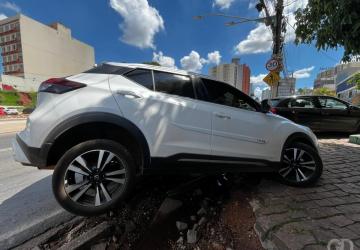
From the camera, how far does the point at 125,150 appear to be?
241 centimetres

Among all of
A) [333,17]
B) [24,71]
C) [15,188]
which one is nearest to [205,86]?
[333,17]

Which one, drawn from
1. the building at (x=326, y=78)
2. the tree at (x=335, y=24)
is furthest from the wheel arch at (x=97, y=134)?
the building at (x=326, y=78)

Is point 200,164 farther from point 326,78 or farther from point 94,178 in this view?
point 326,78

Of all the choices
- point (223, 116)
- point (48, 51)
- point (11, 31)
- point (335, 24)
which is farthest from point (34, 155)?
point (48, 51)

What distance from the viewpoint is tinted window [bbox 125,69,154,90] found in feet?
8.58

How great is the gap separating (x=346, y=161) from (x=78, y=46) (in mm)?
89912

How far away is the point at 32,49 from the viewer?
Result: 62.5 metres

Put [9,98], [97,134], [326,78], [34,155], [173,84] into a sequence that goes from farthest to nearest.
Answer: [326,78], [9,98], [173,84], [97,134], [34,155]

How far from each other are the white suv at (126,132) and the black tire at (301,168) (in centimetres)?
66

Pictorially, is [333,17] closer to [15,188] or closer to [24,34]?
[15,188]

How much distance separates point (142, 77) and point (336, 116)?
26.3 feet

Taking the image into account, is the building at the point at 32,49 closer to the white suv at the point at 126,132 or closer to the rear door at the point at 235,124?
the white suv at the point at 126,132

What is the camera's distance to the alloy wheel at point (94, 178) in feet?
7.59

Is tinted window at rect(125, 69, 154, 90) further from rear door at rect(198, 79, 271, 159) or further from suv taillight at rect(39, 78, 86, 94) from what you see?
rear door at rect(198, 79, 271, 159)
